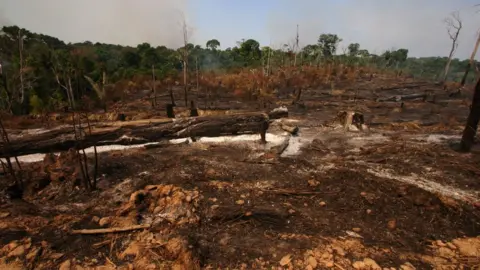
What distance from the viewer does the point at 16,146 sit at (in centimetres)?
704

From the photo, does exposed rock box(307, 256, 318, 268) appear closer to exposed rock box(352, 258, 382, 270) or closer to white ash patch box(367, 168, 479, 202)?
exposed rock box(352, 258, 382, 270)

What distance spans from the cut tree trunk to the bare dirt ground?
0.29 meters

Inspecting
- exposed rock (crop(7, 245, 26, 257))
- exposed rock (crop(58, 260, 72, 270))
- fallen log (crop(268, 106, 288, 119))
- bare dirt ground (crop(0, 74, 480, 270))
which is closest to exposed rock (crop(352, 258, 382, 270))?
bare dirt ground (crop(0, 74, 480, 270))

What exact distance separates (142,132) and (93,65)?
18575 mm

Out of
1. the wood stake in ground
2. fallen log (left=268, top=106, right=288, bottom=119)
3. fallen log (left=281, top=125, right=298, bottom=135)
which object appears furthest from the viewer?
fallen log (left=268, top=106, right=288, bottom=119)

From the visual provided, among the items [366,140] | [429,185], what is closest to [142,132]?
[366,140]

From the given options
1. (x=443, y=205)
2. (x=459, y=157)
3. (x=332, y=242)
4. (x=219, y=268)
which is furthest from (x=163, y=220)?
(x=459, y=157)

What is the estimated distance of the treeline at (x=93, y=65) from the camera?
13.5 m

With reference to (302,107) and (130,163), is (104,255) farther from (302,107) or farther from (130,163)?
(302,107)

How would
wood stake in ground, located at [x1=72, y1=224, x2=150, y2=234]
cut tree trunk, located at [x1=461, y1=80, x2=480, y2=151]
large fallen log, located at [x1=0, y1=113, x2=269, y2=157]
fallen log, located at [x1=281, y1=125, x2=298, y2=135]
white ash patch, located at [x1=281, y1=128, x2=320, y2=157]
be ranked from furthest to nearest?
fallen log, located at [x1=281, y1=125, x2=298, y2=135] → white ash patch, located at [x1=281, y1=128, x2=320, y2=157] → large fallen log, located at [x1=0, y1=113, x2=269, y2=157] → cut tree trunk, located at [x1=461, y1=80, x2=480, y2=151] → wood stake in ground, located at [x1=72, y1=224, x2=150, y2=234]

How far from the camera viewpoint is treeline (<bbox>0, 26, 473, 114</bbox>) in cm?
1350

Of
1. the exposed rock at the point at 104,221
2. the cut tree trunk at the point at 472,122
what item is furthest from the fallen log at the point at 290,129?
the exposed rock at the point at 104,221

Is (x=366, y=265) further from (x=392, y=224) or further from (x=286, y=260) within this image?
(x=392, y=224)

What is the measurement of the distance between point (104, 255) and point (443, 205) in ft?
17.6
